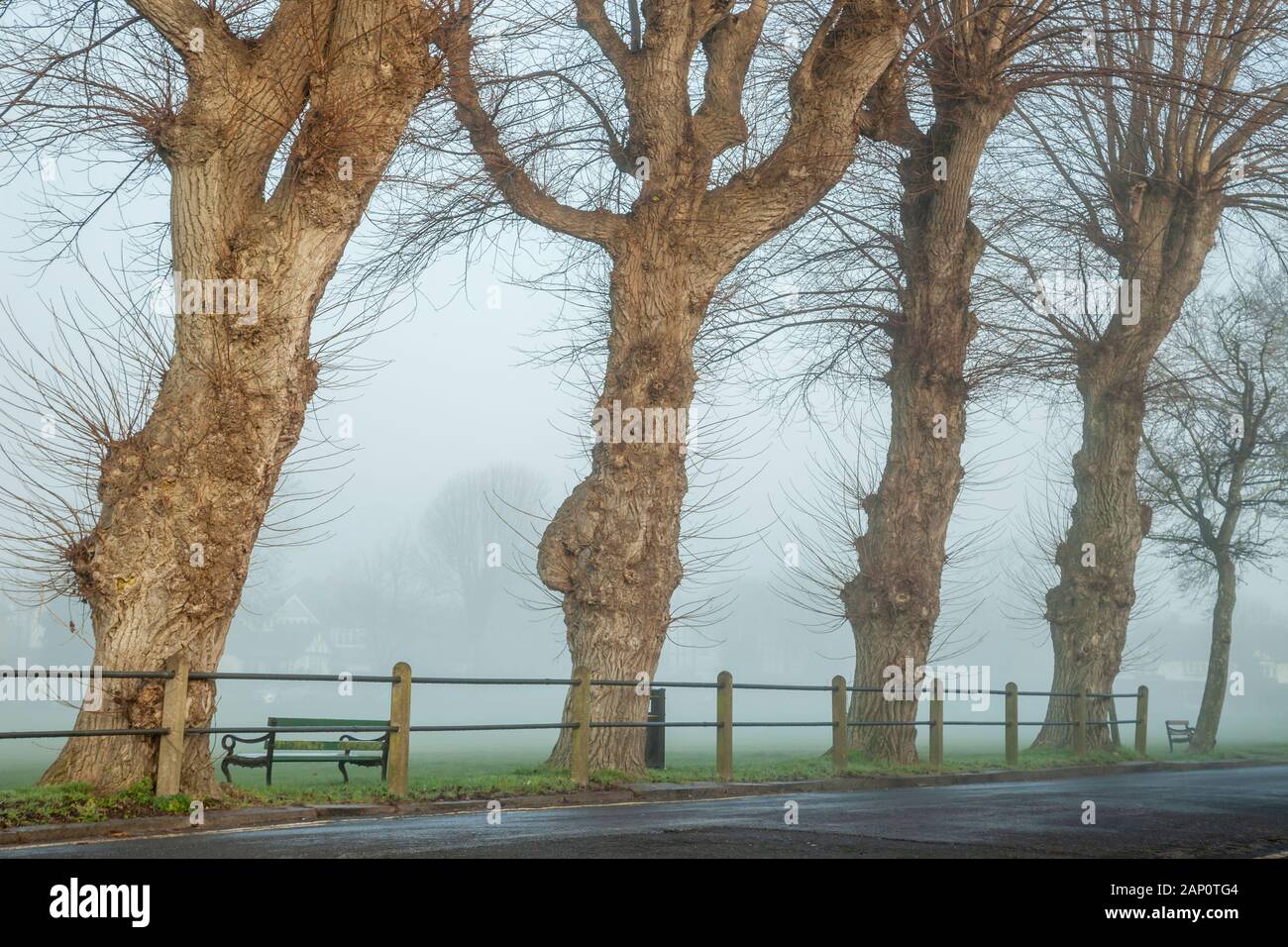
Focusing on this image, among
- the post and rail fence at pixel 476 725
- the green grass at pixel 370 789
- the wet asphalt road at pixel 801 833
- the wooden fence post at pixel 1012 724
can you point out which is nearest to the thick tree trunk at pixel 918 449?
the post and rail fence at pixel 476 725

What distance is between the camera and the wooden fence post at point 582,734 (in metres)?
14.2

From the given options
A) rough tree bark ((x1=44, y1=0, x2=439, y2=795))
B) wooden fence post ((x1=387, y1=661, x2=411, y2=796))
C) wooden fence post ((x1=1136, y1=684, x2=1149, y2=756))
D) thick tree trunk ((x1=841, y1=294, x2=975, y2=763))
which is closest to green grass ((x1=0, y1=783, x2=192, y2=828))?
rough tree bark ((x1=44, y1=0, x2=439, y2=795))

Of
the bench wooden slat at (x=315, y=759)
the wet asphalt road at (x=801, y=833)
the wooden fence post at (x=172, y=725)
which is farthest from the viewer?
the bench wooden slat at (x=315, y=759)

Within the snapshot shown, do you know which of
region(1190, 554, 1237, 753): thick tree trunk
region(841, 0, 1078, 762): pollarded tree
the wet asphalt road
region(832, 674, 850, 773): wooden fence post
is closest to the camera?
the wet asphalt road

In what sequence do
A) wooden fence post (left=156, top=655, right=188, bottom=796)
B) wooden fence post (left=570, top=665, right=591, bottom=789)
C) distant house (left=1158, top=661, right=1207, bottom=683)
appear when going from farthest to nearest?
distant house (left=1158, top=661, right=1207, bottom=683) → wooden fence post (left=570, top=665, right=591, bottom=789) → wooden fence post (left=156, top=655, right=188, bottom=796)

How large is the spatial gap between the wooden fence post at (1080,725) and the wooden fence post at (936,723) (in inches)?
202

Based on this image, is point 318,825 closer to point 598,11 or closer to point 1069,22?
point 598,11

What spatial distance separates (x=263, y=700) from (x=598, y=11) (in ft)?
190

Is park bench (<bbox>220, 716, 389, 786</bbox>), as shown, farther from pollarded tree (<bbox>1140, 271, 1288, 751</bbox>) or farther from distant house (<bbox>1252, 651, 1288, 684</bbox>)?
distant house (<bbox>1252, 651, 1288, 684</bbox>)

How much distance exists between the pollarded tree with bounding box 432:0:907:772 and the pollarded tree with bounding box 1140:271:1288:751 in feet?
61.0

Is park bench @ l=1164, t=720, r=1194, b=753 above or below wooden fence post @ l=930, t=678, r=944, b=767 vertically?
below

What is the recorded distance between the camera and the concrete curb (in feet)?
31.4

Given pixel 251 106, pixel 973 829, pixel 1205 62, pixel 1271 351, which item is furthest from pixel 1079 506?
pixel 251 106

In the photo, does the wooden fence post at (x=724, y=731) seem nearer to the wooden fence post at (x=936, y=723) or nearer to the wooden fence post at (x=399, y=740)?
the wooden fence post at (x=399, y=740)
